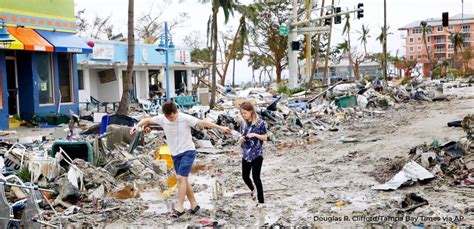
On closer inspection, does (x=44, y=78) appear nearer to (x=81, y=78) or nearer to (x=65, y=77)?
(x=65, y=77)

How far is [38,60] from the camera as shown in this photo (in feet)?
66.2

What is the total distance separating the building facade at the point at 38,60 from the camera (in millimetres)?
18406

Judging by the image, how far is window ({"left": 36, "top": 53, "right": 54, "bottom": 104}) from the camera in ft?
66.5

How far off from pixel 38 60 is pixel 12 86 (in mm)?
1304

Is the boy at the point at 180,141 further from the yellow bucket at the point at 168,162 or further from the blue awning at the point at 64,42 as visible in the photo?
the blue awning at the point at 64,42

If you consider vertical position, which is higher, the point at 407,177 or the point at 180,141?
the point at 180,141

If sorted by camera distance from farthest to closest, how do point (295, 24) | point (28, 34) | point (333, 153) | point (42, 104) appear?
point (295, 24), point (42, 104), point (28, 34), point (333, 153)

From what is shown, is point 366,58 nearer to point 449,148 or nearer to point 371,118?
point 371,118

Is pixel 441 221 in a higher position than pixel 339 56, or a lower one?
lower

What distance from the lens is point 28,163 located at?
9.20m

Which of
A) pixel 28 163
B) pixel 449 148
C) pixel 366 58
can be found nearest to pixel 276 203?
pixel 449 148

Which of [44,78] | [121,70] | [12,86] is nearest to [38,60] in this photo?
[44,78]

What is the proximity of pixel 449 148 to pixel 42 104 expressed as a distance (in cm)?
1529

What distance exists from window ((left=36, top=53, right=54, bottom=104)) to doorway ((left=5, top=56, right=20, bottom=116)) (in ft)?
2.61
